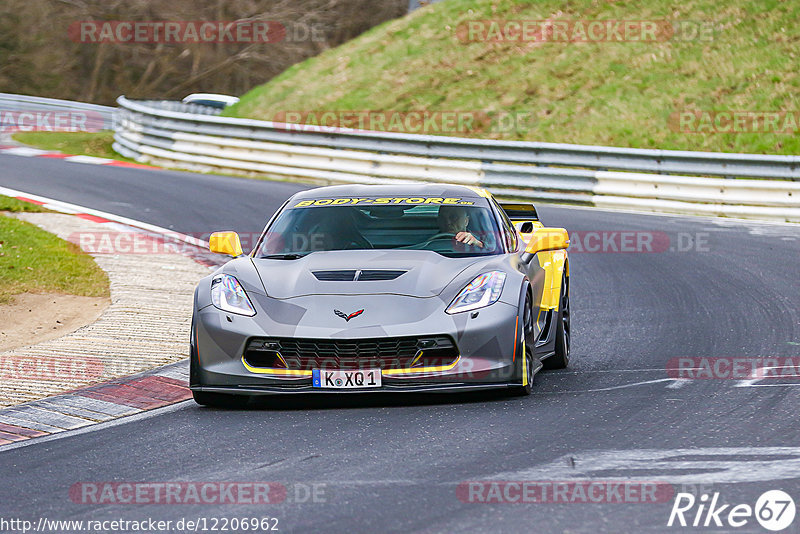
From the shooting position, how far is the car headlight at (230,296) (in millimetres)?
7250

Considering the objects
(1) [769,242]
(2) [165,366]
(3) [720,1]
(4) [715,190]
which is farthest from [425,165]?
(2) [165,366]

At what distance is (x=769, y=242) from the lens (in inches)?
612

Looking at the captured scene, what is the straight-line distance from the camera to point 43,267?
41.2 feet

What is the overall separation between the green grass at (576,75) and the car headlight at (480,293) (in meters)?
15.8

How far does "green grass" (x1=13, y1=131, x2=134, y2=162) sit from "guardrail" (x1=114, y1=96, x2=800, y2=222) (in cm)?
107

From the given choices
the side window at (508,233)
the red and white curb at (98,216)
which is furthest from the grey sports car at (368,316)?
the red and white curb at (98,216)

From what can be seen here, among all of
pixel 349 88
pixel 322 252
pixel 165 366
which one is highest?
pixel 349 88

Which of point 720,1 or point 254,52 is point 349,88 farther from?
point 254,52

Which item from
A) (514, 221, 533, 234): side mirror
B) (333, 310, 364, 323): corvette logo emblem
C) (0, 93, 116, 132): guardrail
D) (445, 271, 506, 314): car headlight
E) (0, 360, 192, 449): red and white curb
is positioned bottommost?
(0, 360, 192, 449): red and white curb

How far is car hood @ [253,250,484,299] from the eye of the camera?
717 centimetres

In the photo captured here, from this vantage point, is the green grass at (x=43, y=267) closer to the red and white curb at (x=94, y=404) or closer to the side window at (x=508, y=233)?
the red and white curb at (x=94, y=404)

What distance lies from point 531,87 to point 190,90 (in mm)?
27080

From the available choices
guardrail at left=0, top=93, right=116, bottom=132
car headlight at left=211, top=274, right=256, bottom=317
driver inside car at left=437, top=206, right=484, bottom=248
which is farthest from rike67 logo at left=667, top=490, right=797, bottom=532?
guardrail at left=0, top=93, right=116, bottom=132

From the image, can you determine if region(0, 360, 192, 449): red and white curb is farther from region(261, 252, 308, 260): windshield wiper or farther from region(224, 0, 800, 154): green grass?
region(224, 0, 800, 154): green grass
